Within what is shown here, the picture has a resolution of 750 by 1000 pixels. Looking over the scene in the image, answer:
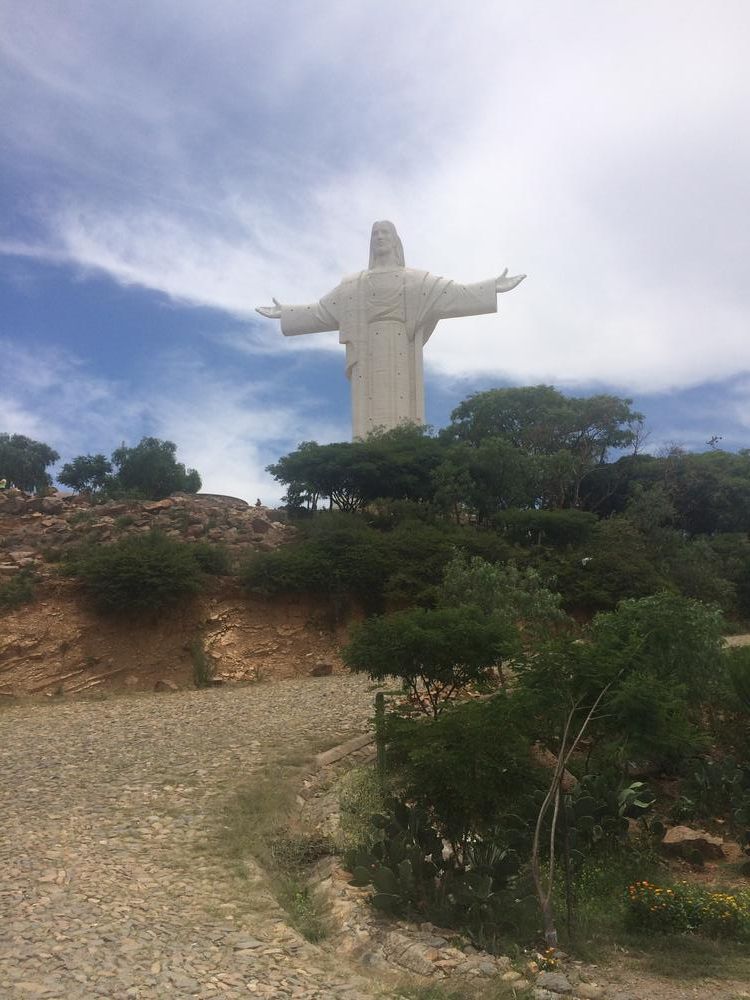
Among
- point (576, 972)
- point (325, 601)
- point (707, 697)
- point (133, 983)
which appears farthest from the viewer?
point (325, 601)

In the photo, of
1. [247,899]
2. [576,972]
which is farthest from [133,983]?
[576,972]

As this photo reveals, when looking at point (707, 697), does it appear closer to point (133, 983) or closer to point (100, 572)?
point (133, 983)

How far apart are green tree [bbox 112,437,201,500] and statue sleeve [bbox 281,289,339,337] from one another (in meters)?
8.79

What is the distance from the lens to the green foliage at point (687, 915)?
6.89 m

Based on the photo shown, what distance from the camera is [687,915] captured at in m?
6.96

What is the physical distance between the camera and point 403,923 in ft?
22.5

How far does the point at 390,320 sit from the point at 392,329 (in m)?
0.43

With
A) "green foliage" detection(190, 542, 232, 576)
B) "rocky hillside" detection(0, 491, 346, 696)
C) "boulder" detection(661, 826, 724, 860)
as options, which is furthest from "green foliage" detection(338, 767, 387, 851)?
"green foliage" detection(190, 542, 232, 576)

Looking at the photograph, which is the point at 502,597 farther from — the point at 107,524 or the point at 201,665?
the point at 107,524

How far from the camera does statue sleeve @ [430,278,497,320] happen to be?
112 feet

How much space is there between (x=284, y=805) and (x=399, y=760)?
1.38m

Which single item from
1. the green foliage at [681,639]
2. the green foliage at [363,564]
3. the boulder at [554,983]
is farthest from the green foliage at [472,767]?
the green foliage at [363,564]

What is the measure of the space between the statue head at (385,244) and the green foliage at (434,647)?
27.2 m

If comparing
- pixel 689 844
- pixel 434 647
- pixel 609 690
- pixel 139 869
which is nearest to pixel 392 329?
pixel 434 647
